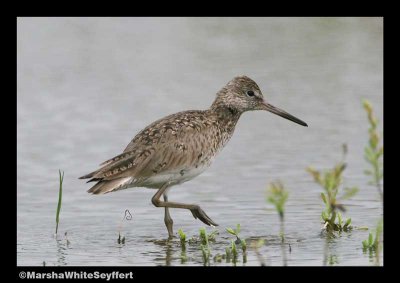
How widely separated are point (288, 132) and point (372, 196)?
321 cm

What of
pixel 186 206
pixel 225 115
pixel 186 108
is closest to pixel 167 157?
pixel 186 206

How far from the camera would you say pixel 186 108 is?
15445 mm

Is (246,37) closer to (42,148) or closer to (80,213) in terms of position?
(42,148)

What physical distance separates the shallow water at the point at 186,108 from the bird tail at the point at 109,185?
19.8 inches

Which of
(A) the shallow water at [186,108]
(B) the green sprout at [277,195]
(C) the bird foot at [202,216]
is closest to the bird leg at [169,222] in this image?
(A) the shallow water at [186,108]

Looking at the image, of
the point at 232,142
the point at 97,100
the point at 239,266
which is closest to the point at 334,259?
the point at 239,266

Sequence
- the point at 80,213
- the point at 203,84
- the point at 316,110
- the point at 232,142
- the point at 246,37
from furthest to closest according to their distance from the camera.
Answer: the point at 246,37 → the point at 203,84 → the point at 316,110 → the point at 232,142 → the point at 80,213

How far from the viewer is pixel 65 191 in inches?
478

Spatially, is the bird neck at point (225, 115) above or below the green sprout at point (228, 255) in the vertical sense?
above

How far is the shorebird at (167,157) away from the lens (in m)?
10.0

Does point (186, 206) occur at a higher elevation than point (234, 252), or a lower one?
higher

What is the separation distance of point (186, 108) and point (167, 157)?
17.1 ft

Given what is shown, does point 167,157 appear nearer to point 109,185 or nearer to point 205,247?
point 109,185

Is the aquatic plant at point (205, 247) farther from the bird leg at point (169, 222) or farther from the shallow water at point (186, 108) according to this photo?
the bird leg at point (169, 222)
